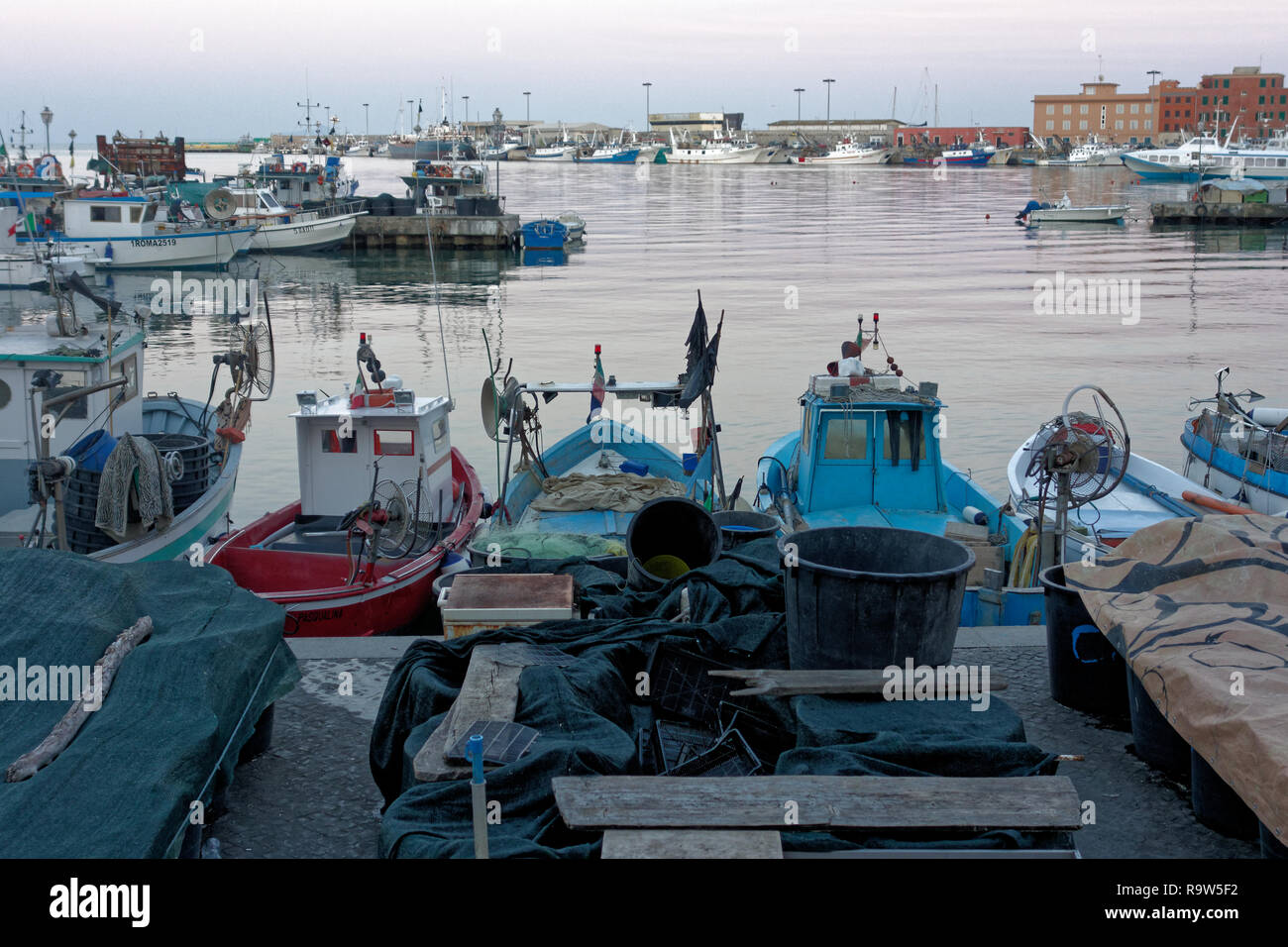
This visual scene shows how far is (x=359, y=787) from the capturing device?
5691mm

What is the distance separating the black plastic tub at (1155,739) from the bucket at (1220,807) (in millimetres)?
426

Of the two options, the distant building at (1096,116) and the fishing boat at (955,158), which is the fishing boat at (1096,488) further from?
the distant building at (1096,116)

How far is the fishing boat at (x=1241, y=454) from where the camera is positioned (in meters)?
14.7

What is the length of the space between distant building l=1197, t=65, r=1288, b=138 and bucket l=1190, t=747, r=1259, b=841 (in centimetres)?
16416

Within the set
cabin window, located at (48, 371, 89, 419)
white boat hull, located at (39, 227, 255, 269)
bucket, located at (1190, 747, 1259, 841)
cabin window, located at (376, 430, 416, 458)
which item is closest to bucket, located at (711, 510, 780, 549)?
cabin window, located at (376, 430, 416, 458)

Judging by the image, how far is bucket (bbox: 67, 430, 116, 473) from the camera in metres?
12.3

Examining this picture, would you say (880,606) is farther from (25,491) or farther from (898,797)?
(25,491)

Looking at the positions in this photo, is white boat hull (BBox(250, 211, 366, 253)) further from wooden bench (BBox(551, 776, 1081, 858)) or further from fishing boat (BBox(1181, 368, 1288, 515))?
wooden bench (BBox(551, 776, 1081, 858))

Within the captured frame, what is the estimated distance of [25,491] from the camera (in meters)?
13.0

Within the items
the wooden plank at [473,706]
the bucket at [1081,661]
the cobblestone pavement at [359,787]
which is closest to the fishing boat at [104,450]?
the cobblestone pavement at [359,787]

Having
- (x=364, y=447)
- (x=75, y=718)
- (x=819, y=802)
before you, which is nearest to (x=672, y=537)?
(x=819, y=802)

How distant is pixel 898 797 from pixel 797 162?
175 m

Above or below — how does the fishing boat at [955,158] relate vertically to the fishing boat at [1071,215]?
above

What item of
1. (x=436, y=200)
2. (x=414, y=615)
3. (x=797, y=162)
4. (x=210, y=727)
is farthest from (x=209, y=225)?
(x=797, y=162)
